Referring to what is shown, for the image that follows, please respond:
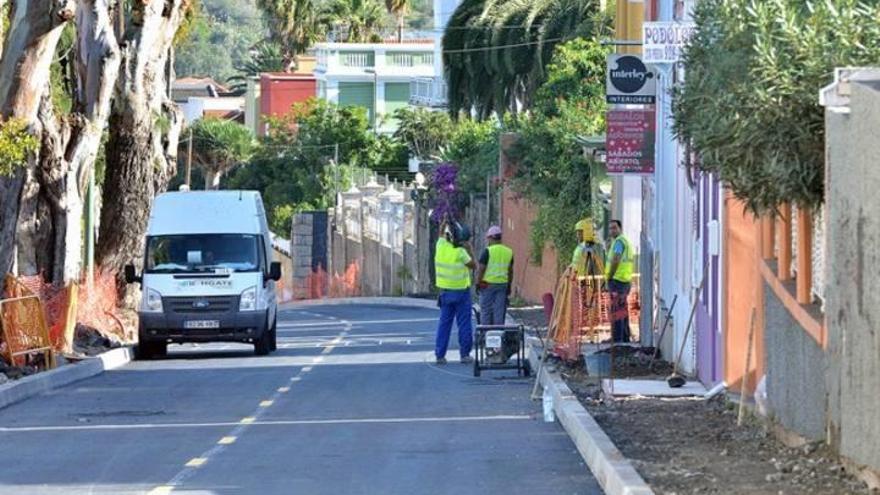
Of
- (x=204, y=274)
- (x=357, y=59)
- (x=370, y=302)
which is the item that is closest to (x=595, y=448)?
(x=204, y=274)

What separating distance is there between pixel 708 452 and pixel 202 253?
55.9ft

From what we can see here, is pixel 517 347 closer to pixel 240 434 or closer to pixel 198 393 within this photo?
pixel 198 393

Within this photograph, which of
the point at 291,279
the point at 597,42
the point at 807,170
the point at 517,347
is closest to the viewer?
the point at 807,170

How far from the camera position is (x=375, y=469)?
14.0m

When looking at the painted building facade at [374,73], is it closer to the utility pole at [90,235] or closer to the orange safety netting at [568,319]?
the utility pole at [90,235]

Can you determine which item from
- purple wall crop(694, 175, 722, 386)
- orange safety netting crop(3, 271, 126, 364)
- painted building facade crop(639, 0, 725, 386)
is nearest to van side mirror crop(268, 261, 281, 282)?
orange safety netting crop(3, 271, 126, 364)

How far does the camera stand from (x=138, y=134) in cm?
3447

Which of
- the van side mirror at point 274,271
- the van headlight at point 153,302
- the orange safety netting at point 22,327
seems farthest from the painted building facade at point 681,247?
the orange safety netting at point 22,327

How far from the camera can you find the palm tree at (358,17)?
100375 mm

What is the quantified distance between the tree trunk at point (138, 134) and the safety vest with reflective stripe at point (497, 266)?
35.0ft

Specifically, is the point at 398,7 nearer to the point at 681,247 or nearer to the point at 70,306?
the point at 70,306

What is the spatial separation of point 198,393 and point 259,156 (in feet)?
195

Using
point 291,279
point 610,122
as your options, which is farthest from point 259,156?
point 610,122

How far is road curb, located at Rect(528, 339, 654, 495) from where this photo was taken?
471 inches
